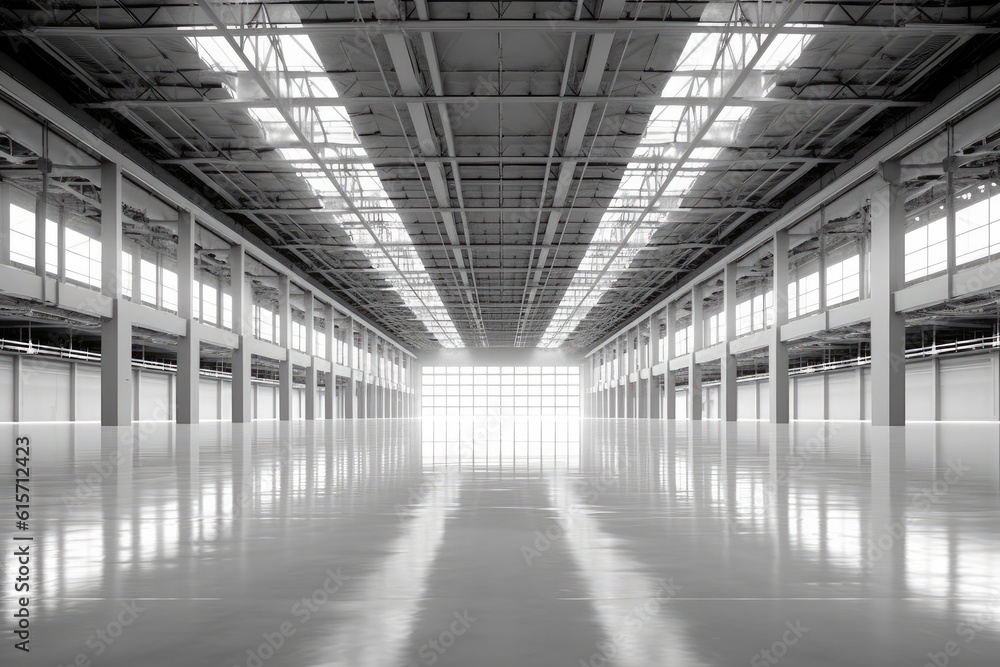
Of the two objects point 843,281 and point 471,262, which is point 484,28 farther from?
point 843,281

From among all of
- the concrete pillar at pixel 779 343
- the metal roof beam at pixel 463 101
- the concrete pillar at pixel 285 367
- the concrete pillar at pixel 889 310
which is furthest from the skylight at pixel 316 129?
the concrete pillar at pixel 889 310

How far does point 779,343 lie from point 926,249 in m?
8.38

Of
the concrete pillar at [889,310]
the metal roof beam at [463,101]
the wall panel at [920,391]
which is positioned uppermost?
the metal roof beam at [463,101]

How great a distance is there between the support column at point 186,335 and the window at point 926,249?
33258 millimetres

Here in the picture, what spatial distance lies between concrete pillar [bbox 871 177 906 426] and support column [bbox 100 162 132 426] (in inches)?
1098

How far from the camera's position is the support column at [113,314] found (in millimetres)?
26922

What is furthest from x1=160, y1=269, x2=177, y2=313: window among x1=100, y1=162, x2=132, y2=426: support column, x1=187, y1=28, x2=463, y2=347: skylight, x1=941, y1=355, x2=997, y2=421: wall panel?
x1=941, y1=355, x2=997, y2=421: wall panel

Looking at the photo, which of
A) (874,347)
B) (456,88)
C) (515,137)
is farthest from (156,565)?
(874,347)

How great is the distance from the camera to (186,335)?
110ft

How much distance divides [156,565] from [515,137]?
27.2 metres

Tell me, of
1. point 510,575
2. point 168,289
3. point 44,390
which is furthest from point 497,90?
point 44,390

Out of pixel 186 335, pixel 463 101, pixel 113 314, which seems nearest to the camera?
pixel 463 101

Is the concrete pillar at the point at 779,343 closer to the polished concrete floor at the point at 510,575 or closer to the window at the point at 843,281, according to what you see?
the window at the point at 843,281

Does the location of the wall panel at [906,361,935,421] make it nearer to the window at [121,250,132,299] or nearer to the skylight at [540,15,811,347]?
the skylight at [540,15,811,347]
